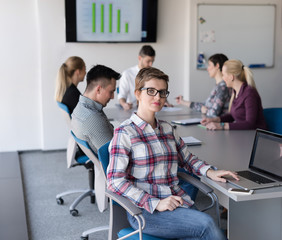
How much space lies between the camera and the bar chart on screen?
5918mm

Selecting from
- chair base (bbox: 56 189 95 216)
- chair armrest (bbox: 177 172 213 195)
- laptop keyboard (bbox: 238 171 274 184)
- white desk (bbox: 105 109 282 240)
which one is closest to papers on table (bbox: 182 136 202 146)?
white desk (bbox: 105 109 282 240)

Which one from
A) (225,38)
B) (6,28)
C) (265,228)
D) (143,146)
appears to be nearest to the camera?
(143,146)

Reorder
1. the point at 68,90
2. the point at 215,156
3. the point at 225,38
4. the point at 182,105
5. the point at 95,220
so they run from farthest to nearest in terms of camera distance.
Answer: the point at 225,38 < the point at 182,105 < the point at 68,90 < the point at 95,220 < the point at 215,156

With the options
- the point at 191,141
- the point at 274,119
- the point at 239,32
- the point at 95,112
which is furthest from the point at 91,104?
the point at 239,32

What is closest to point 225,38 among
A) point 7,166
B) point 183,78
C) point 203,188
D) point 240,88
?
point 183,78

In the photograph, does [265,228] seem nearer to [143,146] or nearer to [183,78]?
[143,146]

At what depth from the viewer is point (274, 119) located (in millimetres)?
3848

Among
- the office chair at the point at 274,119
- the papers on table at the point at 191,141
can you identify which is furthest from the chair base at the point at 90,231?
the office chair at the point at 274,119

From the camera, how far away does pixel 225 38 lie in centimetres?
631

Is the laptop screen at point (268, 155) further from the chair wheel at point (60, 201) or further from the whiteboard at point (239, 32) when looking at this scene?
the whiteboard at point (239, 32)

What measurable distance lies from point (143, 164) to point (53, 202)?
220cm

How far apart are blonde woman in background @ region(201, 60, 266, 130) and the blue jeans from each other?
1659 millimetres

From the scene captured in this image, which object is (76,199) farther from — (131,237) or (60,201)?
(131,237)

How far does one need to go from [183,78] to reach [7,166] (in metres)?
2.72
